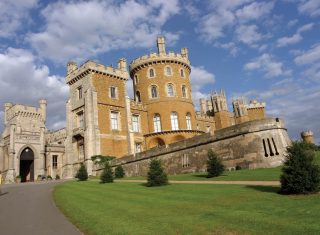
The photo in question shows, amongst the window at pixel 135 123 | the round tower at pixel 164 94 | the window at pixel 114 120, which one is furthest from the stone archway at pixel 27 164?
the round tower at pixel 164 94

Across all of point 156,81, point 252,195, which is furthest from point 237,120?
point 252,195

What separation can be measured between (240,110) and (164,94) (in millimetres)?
21531

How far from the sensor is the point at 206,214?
9.29 meters

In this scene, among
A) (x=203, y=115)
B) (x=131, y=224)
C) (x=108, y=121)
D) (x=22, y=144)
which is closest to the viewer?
(x=131, y=224)

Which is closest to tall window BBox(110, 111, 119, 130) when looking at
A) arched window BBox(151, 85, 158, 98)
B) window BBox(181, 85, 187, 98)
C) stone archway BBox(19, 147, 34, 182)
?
arched window BBox(151, 85, 158, 98)

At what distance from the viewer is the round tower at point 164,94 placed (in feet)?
147

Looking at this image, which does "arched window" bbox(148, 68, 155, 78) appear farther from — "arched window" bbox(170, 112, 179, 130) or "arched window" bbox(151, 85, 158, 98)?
"arched window" bbox(170, 112, 179, 130)

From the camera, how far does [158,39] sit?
4812 cm

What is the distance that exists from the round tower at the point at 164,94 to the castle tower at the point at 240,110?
16.8 meters

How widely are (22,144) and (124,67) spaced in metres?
17.4

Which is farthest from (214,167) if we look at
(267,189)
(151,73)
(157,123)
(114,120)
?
(151,73)

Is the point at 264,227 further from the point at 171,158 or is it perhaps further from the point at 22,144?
the point at 22,144

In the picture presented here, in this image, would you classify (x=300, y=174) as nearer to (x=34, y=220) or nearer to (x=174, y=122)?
(x=34, y=220)

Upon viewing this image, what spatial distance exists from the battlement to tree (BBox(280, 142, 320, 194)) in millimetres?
31830
